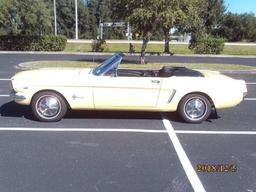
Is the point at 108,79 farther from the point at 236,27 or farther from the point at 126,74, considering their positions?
the point at 236,27

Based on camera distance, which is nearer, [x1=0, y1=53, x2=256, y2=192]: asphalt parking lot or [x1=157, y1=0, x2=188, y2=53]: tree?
[x1=0, y1=53, x2=256, y2=192]: asphalt parking lot

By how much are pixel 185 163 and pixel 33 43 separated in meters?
28.1

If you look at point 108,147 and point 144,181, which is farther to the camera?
point 108,147

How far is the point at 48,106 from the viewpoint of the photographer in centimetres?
706

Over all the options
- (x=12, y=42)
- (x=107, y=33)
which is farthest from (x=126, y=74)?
(x=107, y=33)

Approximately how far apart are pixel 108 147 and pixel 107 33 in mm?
75524

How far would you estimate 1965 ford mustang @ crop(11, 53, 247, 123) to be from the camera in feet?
23.1

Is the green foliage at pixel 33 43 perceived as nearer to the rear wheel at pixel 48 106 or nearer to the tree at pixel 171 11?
the tree at pixel 171 11

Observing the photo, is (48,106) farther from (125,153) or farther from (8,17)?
(8,17)

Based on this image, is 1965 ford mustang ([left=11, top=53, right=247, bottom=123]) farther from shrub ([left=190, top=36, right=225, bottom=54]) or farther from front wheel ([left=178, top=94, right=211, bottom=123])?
shrub ([left=190, top=36, right=225, bottom=54])

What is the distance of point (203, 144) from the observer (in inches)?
239

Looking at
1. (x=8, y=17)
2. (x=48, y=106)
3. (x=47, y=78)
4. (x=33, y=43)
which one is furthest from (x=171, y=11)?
(x=8, y=17)

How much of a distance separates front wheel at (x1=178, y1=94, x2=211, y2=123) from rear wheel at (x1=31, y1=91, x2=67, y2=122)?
213cm

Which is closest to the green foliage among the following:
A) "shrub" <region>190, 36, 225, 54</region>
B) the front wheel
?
"shrub" <region>190, 36, 225, 54</region>
